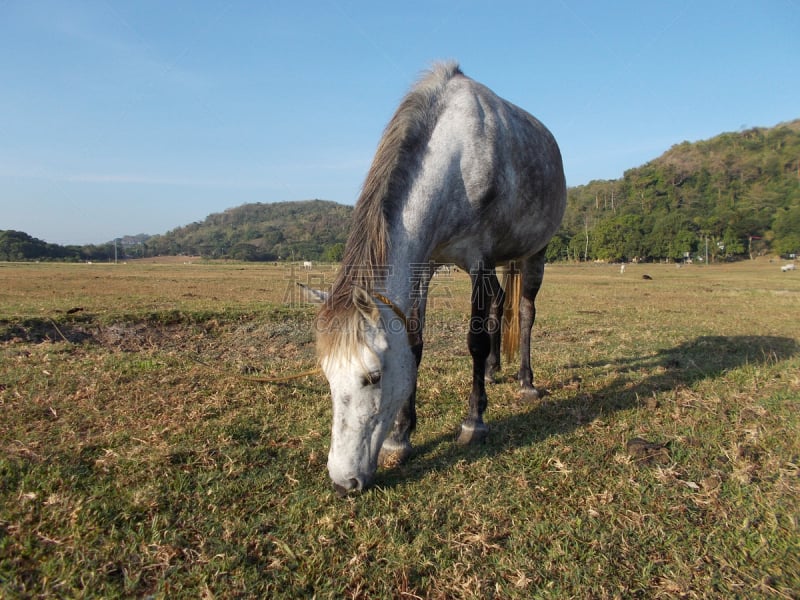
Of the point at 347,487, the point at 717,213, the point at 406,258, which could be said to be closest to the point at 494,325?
the point at 406,258

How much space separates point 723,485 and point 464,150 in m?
2.96

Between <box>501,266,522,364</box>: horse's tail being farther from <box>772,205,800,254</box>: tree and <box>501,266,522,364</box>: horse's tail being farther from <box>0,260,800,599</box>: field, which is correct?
<box>772,205,800,254</box>: tree

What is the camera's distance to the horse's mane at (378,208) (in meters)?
2.81

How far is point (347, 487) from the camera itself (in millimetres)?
2803

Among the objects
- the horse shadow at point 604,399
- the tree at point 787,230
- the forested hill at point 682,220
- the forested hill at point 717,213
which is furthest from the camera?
the forested hill at point 682,220

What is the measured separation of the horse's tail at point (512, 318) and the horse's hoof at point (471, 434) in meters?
2.63

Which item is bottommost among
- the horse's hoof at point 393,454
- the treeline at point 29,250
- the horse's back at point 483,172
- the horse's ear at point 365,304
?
the horse's hoof at point 393,454

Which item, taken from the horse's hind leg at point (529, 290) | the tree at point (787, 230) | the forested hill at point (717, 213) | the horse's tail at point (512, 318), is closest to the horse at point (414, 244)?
the horse's hind leg at point (529, 290)

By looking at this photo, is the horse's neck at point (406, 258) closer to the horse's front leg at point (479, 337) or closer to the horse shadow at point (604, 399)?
the horse's front leg at point (479, 337)

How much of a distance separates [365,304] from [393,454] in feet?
4.24

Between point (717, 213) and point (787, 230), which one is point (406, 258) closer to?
point (787, 230)

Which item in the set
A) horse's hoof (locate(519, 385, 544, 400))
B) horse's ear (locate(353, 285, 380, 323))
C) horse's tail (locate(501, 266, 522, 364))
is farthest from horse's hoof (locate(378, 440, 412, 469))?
horse's tail (locate(501, 266, 522, 364))

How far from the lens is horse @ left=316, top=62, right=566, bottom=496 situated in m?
2.80

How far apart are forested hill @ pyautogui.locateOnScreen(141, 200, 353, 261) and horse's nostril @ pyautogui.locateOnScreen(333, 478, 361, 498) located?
158 centimetres
